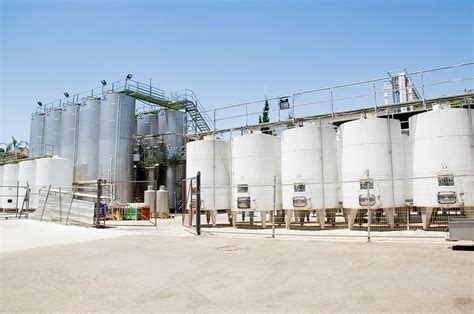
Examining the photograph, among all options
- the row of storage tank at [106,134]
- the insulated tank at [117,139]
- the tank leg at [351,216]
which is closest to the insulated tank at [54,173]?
the row of storage tank at [106,134]

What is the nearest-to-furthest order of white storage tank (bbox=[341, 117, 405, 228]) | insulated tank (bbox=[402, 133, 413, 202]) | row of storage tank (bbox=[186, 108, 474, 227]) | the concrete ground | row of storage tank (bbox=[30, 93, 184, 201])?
1. the concrete ground
2. row of storage tank (bbox=[186, 108, 474, 227])
3. white storage tank (bbox=[341, 117, 405, 228])
4. insulated tank (bbox=[402, 133, 413, 202])
5. row of storage tank (bbox=[30, 93, 184, 201])

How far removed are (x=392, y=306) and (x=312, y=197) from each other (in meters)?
11.7

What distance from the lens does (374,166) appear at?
16.0 metres

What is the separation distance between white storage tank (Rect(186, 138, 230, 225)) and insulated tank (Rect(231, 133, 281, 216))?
3.62ft

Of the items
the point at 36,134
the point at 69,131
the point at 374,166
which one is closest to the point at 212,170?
the point at 374,166

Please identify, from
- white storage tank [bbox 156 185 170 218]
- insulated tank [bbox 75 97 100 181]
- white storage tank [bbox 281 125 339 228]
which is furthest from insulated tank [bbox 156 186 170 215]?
white storage tank [bbox 281 125 339 228]

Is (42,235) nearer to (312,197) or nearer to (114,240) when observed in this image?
(114,240)

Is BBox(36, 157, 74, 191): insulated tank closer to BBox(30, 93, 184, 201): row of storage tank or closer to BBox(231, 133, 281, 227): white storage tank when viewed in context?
BBox(30, 93, 184, 201): row of storage tank

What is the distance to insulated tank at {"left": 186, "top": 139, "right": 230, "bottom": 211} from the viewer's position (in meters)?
20.0

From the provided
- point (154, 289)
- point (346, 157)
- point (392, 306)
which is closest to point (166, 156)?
point (346, 157)

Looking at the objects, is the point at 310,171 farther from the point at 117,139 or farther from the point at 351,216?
the point at 117,139

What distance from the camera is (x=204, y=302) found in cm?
568

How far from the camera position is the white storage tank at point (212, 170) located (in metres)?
20.0

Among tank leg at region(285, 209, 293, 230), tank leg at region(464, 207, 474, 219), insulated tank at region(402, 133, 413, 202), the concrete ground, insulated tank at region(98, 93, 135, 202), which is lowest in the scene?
the concrete ground
